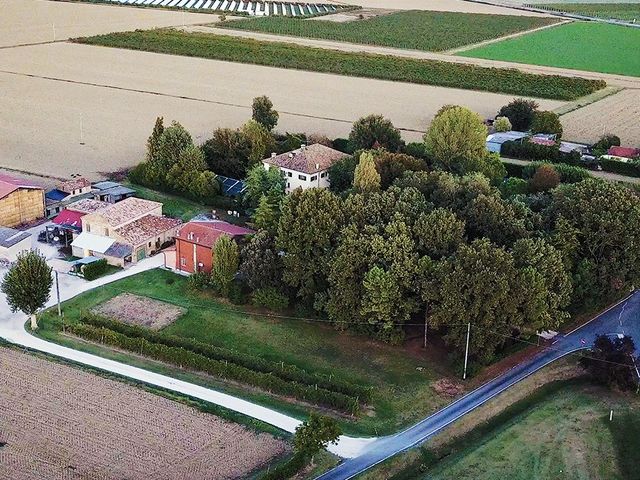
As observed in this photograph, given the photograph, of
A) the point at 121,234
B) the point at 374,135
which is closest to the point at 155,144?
the point at 121,234

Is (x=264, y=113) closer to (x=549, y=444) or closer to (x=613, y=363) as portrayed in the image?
(x=613, y=363)

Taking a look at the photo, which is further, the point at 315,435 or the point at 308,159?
the point at 308,159

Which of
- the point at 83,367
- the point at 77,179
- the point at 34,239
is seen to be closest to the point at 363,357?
the point at 83,367

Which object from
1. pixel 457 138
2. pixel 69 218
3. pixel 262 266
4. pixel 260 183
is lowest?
pixel 69 218

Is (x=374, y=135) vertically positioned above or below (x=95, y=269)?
above

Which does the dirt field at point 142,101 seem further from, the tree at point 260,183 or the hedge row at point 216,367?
the hedge row at point 216,367

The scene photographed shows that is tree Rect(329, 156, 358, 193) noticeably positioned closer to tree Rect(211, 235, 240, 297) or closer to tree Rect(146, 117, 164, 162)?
tree Rect(211, 235, 240, 297)
